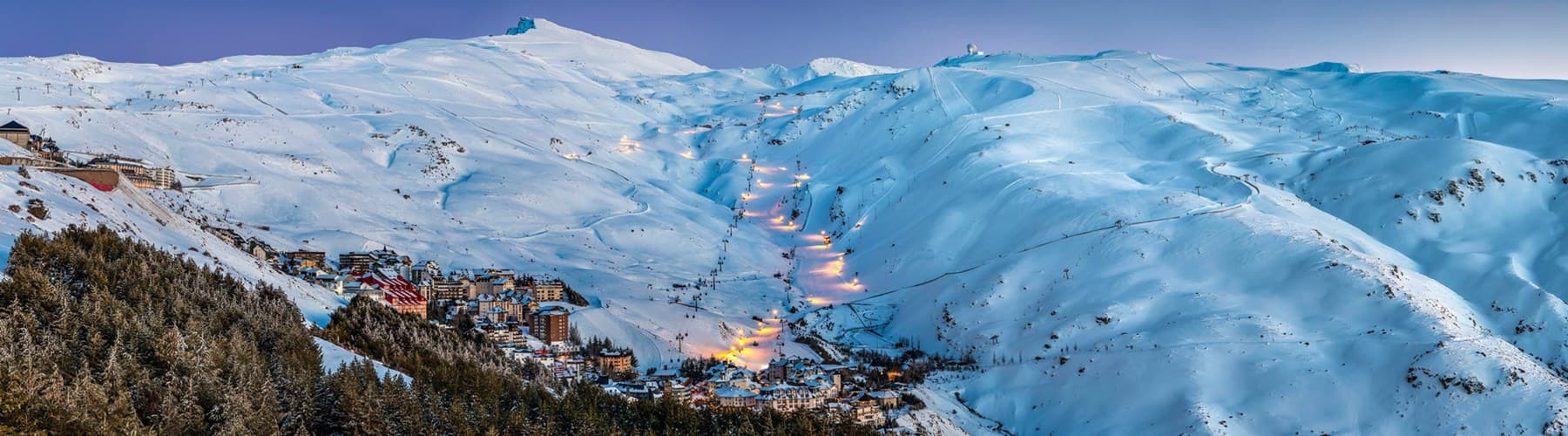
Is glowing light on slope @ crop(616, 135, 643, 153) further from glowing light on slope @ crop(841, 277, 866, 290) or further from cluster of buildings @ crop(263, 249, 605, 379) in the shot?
cluster of buildings @ crop(263, 249, 605, 379)

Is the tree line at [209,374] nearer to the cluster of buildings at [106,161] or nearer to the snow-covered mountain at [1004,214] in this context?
the snow-covered mountain at [1004,214]

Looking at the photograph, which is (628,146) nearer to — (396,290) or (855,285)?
(855,285)

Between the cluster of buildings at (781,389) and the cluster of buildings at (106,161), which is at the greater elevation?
the cluster of buildings at (106,161)

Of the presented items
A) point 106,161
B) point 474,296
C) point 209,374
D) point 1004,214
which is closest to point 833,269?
point 1004,214

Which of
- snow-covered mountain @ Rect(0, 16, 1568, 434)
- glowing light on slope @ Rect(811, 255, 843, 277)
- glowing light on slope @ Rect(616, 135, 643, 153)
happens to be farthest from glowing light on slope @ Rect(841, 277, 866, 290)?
glowing light on slope @ Rect(616, 135, 643, 153)

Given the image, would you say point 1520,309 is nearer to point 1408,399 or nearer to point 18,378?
point 1408,399

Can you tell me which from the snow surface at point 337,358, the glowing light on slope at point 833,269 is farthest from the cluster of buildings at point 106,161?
the glowing light on slope at point 833,269
